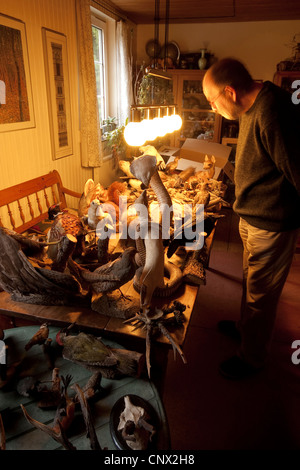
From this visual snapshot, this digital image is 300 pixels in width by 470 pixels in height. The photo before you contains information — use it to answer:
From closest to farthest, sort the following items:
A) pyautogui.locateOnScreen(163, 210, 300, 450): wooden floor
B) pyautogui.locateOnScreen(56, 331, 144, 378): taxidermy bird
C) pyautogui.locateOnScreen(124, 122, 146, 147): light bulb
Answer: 1. pyautogui.locateOnScreen(56, 331, 144, 378): taxidermy bird
2. pyautogui.locateOnScreen(163, 210, 300, 450): wooden floor
3. pyautogui.locateOnScreen(124, 122, 146, 147): light bulb

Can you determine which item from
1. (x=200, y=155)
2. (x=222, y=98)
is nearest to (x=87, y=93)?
(x=200, y=155)

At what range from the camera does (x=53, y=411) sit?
1.10m

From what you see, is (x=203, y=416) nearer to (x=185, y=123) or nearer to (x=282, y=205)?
(x=282, y=205)

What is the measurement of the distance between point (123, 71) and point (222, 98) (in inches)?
157

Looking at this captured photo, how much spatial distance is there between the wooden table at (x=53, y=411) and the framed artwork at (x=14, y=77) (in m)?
2.10

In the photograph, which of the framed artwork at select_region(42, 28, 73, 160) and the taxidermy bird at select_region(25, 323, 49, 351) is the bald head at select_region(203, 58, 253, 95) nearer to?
the taxidermy bird at select_region(25, 323, 49, 351)

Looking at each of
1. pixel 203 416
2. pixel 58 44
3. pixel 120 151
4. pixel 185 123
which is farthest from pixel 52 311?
pixel 185 123

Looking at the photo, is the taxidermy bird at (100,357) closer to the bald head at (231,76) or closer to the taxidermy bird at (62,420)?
the taxidermy bird at (62,420)

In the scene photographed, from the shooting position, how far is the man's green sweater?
148cm

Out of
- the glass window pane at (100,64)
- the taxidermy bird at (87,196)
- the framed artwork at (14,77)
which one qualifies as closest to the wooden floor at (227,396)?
the taxidermy bird at (87,196)

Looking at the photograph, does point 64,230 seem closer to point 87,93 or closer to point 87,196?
point 87,196

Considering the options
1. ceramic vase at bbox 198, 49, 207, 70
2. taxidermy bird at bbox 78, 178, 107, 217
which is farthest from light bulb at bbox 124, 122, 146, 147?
ceramic vase at bbox 198, 49, 207, 70

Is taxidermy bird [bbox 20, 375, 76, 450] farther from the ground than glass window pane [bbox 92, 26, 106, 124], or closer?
closer

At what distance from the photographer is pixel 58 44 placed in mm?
3391
